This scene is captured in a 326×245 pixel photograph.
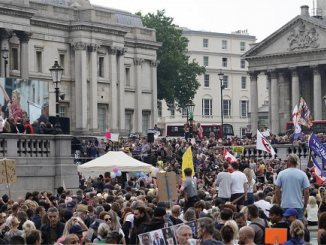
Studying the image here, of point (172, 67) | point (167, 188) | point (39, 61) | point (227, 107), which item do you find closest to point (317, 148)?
point (167, 188)

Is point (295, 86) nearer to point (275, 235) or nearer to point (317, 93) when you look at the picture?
point (317, 93)

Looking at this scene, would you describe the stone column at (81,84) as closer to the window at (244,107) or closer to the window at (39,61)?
the window at (39,61)

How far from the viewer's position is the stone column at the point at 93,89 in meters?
79.1

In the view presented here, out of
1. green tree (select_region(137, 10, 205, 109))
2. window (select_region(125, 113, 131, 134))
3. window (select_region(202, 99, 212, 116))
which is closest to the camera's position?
window (select_region(125, 113, 131, 134))

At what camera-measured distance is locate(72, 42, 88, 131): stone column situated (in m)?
78.0

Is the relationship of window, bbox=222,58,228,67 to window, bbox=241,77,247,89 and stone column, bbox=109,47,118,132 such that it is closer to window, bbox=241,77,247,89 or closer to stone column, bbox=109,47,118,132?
window, bbox=241,77,247,89

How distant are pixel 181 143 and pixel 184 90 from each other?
143 feet

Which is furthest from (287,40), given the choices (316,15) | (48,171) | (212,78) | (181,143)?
(48,171)

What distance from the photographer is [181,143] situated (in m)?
59.8

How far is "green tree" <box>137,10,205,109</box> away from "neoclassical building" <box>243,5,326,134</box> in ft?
29.0

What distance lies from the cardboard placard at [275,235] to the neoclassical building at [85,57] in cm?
5451

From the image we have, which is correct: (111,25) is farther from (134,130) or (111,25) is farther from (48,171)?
(48,171)

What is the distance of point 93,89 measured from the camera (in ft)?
261

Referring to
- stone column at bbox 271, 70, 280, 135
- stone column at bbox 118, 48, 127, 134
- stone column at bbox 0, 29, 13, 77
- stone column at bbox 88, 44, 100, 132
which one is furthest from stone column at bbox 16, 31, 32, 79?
stone column at bbox 271, 70, 280, 135
